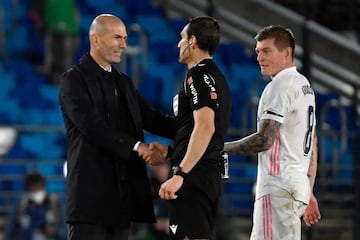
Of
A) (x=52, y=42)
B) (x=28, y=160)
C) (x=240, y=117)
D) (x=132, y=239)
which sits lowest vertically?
(x=132, y=239)

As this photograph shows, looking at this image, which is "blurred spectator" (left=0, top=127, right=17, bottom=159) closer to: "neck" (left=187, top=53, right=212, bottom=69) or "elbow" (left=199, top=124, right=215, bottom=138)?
"neck" (left=187, top=53, right=212, bottom=69)

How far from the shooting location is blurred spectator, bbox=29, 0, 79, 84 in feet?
42.1

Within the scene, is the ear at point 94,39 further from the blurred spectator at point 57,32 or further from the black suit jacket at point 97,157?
the blurred spectator at point 57,32

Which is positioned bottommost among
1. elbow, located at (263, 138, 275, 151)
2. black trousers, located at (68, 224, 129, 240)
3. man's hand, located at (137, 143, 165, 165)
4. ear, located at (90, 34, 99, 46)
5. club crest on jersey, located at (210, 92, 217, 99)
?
black trousers, located at (68, 224, 129, 240)

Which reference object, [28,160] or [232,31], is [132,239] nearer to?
[28,160]

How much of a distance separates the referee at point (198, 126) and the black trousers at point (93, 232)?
0.34 metres

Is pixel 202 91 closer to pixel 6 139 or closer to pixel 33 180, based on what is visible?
pixel 33 180

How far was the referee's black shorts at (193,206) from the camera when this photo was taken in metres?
6.17

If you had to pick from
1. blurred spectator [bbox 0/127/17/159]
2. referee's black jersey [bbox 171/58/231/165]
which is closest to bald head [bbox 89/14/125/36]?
referee's black jersey [bbox 171/58/231/165]

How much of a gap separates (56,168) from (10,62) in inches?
67.7

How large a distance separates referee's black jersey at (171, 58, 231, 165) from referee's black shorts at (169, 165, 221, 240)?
0.08m

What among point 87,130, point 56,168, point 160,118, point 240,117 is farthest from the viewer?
point 240,117

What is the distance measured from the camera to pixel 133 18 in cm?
1445

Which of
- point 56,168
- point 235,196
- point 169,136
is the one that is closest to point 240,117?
point 235,196
